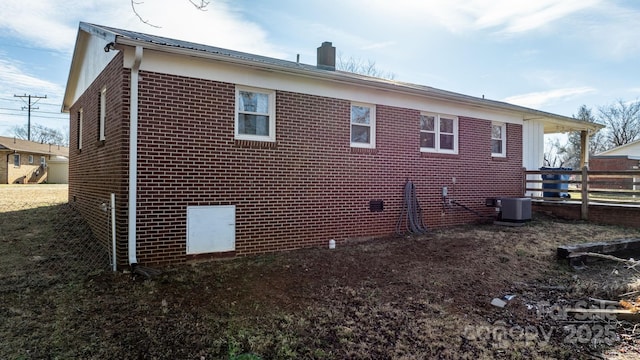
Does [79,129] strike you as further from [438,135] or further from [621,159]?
[621,159]

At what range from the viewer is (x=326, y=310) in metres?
4.87

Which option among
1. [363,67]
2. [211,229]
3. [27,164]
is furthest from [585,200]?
[27,164]

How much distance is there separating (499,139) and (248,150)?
323 inches

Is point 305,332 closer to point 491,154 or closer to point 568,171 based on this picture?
point 491,154

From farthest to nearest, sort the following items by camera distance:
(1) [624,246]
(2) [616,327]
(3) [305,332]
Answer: (1) [624,246]
(2) [616,327]
(3) [305,332]

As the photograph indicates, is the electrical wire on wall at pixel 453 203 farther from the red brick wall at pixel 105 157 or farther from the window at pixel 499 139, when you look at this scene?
the red brick wall at pixel 105 157

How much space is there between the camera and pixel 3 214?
9.97 metres

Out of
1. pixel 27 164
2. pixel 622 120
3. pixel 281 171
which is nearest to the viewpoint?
pixel 281 171

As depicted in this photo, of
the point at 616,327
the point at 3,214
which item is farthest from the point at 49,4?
the point at 616,327

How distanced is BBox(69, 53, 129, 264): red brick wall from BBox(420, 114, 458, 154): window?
6907 millimetres

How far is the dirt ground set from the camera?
3.95m

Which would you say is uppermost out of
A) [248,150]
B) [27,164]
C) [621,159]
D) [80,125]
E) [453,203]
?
[621,159]

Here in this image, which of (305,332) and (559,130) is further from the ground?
(559,130)

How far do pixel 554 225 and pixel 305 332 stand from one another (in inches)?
340
